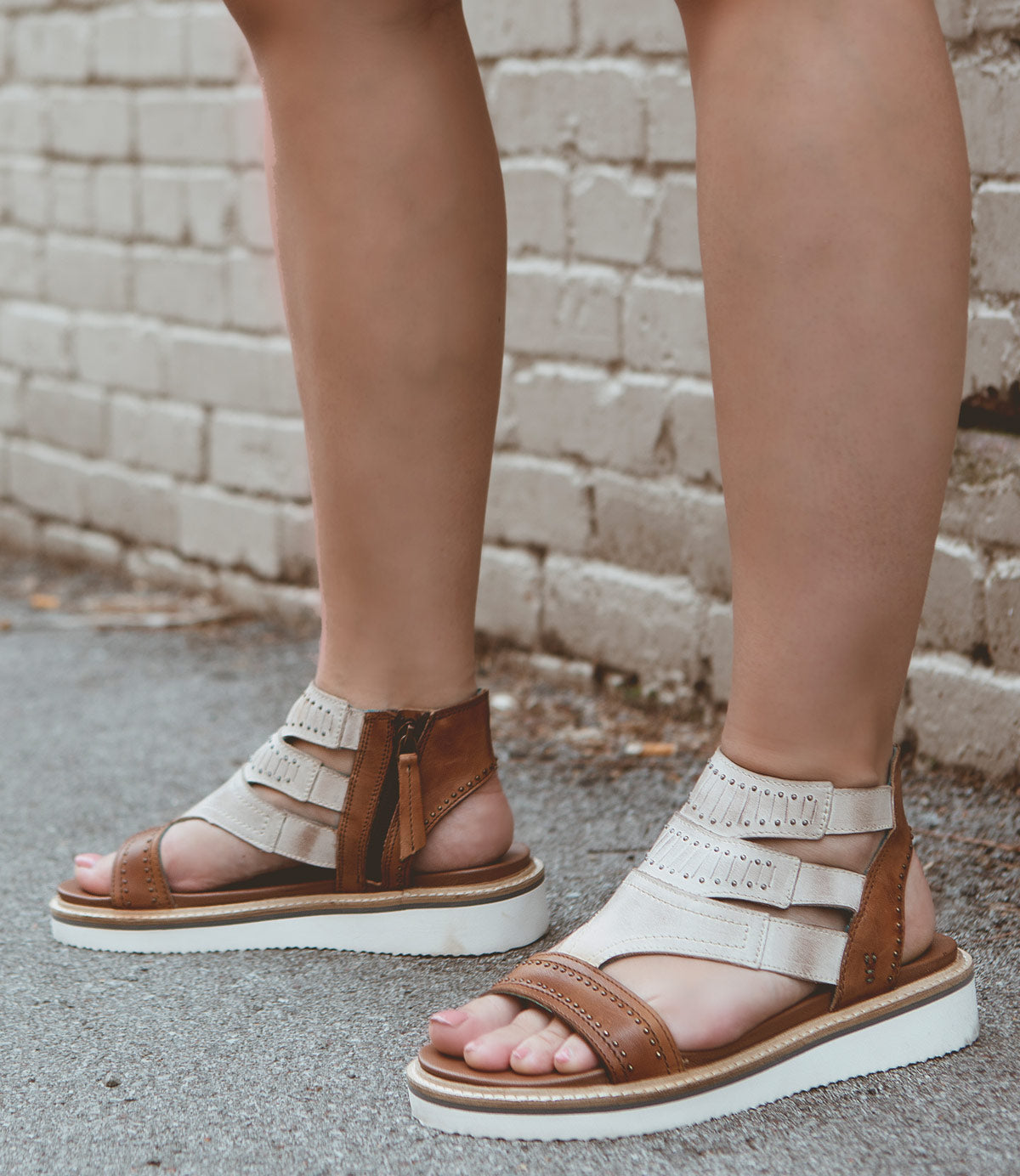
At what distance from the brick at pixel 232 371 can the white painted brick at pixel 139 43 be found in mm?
459

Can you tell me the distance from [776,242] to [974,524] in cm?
77

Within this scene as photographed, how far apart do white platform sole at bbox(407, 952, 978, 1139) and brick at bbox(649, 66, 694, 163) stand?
112 centimetres

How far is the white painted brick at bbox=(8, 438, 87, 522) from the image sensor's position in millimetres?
2996

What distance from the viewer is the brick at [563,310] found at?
1.96 metres

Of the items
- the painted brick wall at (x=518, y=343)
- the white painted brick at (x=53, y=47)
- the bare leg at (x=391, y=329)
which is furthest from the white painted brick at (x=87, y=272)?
the bare leg at (x=391, y=329)

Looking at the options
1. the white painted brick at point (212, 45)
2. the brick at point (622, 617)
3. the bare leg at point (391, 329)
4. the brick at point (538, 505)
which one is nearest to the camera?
the bare leg at point (391, 329)

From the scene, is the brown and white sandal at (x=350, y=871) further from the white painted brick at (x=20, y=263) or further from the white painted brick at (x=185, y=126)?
the white painted brick at (x=20, y=263)

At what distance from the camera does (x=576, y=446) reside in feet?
6.65

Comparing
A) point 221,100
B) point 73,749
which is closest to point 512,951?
point 73,749

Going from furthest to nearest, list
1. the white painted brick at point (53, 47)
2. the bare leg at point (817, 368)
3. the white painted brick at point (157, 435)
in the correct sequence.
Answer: the white painted brick at point (53, 47), the white painted brick at point (157, 435), the bare leg at point (817, 368)

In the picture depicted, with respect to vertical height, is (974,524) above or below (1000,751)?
above

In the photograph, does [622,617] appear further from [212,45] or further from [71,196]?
[71,196]

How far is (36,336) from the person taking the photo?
119 inches

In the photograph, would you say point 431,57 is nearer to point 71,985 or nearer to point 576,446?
point 71,985
